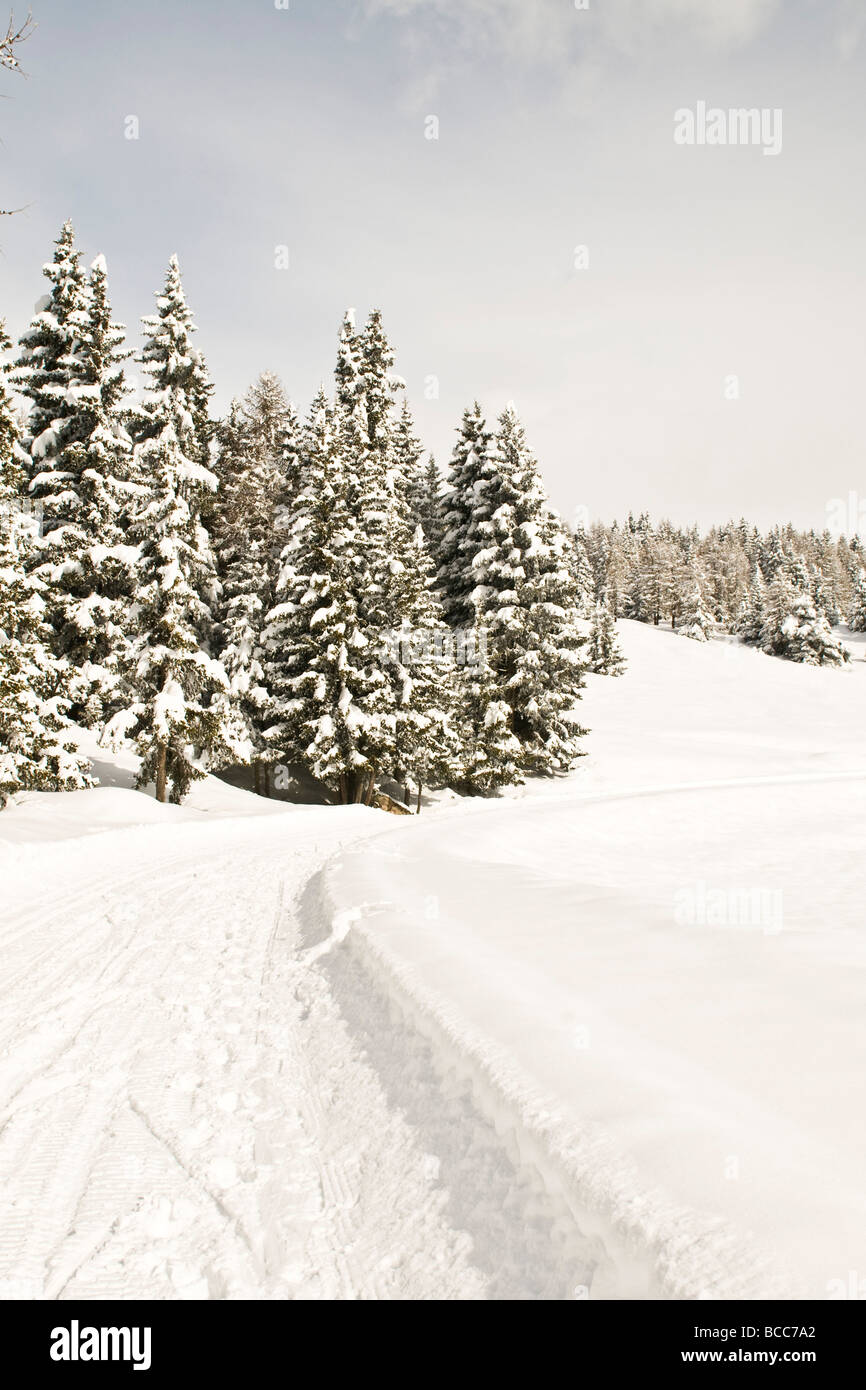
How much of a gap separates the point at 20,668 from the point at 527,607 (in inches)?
795

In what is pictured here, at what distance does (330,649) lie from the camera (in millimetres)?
25438

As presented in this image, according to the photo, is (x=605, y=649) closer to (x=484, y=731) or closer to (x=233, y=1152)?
(x=484, y=731)

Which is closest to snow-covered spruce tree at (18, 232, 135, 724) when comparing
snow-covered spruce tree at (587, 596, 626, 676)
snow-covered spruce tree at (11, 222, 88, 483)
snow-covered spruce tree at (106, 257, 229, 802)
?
snow-covered spruce tree at (11, 222, 88, 483)

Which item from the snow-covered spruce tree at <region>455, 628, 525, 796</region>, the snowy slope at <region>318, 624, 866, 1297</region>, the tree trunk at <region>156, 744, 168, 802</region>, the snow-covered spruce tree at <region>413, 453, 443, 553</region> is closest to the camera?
the snowy slope at <region>318, 624, 866, 1297</region>

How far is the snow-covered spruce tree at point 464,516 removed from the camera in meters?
33.7

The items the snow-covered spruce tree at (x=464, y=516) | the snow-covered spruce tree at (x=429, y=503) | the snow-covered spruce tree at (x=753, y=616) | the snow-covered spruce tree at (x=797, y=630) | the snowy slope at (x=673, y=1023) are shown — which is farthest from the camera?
the snow-covered spruce tree at (x=753, y=616)

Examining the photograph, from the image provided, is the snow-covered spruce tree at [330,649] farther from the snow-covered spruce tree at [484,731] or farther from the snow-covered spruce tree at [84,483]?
the snow-covered spruce tree at [84,483]

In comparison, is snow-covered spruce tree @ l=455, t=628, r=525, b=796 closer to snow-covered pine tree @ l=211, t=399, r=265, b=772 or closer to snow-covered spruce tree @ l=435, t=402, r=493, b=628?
snow-covered spruce tree @ l=435, t=402, r=493, b=628

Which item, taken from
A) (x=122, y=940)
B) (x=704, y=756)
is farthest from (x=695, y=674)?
(x=122, y=940)

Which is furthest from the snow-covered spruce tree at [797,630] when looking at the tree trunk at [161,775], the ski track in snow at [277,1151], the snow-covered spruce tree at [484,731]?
the ski track in snow at [277,1151]

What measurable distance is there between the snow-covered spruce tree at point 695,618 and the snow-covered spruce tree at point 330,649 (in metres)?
68.8

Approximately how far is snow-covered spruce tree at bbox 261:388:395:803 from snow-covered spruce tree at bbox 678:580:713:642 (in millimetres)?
68821

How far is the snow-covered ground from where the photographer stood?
2697 mm

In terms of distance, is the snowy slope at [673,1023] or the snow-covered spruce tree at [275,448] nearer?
the snowy slope at [673,1023]
